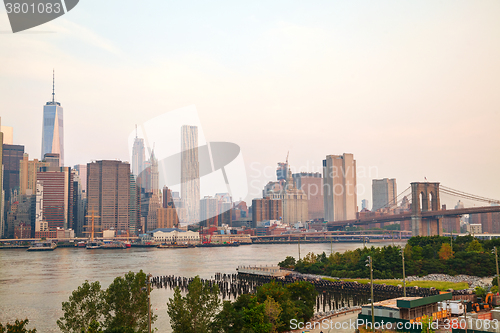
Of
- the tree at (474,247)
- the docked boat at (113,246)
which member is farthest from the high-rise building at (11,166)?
the tree at (474,247)

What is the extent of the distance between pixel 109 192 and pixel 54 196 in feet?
57.8

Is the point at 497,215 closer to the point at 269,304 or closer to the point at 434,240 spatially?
the point at 434,240

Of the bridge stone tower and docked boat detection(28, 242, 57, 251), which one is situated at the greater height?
the bridge stone tower

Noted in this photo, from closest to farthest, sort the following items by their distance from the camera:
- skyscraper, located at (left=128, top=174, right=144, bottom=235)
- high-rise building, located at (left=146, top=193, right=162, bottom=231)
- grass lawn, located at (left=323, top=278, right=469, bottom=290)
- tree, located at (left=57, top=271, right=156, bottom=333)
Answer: tree, located at (left=57, top=271, right=156, bottom=333) → grass lawn, located at (left=323, top=278, right=469, bottom=290) → skyscraper, located at (left=128, top=174, right=144, bottom=235) → high-rise building, located at (left=146, top=193, right=162, bottom=231)

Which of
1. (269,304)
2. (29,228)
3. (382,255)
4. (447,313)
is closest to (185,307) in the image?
(269,304)

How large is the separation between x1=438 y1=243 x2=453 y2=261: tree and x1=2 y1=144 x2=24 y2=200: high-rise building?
168850mm

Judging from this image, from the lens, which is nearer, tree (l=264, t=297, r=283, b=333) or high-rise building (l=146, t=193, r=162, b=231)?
tree (l=264, t=297, r=283, b=333)

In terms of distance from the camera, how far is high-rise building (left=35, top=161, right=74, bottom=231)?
151250 millimetres

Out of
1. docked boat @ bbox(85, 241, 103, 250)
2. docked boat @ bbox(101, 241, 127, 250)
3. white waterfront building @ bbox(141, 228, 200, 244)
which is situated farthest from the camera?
white waterfront building @ bbox(141, 228, 200, 244)

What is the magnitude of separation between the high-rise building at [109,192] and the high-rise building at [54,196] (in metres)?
8.13

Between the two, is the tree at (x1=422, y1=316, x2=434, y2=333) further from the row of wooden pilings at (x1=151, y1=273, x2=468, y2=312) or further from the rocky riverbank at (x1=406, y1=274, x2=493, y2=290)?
the rocky riverbank at (x1=406, y1=274, x2=493, y2=290)

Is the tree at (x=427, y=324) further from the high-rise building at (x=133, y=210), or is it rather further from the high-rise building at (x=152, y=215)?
the high-rise building at (x=152, y=215)

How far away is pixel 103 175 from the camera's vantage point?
159 meters

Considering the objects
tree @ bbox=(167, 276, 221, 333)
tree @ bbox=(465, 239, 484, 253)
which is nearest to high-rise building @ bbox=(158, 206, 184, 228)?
tree @ bbox=(465, 239, 484, 253)
